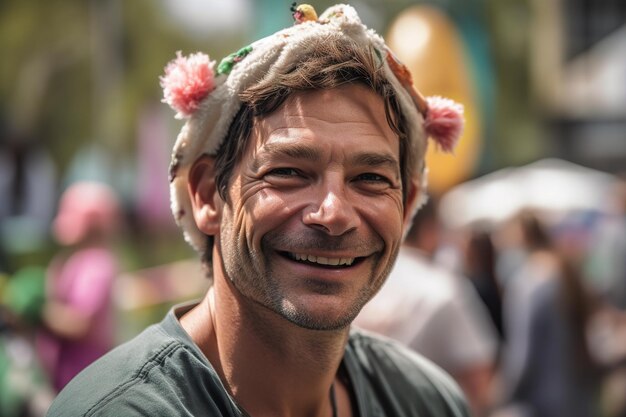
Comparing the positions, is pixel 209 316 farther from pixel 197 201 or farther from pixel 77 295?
pixel 77 295

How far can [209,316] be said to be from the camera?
7.02ft

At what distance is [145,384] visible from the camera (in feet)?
6.11

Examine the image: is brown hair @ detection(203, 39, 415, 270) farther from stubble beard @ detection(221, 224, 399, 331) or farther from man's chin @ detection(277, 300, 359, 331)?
man's chin @ detection(277, 300, 359, 331)

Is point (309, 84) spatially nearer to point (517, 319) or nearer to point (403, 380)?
point (403, 380)

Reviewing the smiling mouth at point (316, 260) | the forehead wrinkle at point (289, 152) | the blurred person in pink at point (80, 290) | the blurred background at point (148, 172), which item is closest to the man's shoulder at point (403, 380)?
the smiling mouth at point (316, 260)

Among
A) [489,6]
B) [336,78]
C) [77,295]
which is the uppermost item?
[489,6]

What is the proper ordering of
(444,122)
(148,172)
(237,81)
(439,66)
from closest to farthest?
(237,81) < (444,122) < (148,172) < (439,66)

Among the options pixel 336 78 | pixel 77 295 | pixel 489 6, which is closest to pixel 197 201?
pixel 336 78

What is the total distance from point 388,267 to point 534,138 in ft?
25.1

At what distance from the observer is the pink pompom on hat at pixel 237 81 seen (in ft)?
6.71

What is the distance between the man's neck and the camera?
2041 mm

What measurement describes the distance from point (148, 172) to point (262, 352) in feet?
16.0

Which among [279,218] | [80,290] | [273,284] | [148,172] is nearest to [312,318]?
[273,284]

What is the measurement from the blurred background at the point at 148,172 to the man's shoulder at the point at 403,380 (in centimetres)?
240
